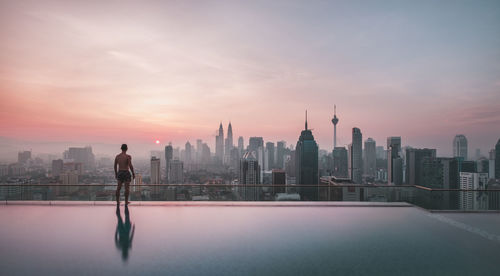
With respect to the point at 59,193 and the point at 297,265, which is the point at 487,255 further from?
the point at 59,193

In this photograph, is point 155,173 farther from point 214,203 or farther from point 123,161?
point 123,161

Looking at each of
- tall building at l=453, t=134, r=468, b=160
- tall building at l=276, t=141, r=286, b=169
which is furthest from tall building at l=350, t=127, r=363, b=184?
tall building at l=453, t=134, r=468, b=160

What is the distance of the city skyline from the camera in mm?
10227

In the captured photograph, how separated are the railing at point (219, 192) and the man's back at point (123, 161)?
1039 mm

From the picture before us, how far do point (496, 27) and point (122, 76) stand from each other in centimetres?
1866

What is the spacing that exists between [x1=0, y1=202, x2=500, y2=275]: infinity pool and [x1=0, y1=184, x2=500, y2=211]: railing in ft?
2.57

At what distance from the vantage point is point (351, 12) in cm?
1075

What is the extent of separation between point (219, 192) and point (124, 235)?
360 cm

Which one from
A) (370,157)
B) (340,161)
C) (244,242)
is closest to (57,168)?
(244,242)

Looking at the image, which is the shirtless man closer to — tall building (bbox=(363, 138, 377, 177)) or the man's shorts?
the man's shorts

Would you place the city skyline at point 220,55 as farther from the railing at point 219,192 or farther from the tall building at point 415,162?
the tall building at point 415,162

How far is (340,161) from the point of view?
5728 centimetres

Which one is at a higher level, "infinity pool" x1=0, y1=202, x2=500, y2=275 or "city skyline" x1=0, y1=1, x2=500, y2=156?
"city skyline" x1=0, y1=1, x2=500, y2=156

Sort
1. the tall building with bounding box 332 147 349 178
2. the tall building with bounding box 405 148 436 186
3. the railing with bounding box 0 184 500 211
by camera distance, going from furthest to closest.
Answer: the tall building with bounding box 332 147 349 178, the tall building with bounding box 405 148 436 186, the railing with bounding box 0 184 500 211
